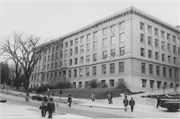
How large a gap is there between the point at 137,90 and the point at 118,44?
1124 cm

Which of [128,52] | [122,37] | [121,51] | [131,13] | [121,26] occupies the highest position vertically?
[131,13]

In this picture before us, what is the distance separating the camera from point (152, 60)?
147 feet

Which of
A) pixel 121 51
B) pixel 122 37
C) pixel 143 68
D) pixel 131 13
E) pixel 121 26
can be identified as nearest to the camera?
pixel 131 13

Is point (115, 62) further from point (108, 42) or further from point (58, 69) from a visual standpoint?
point (58, 69)

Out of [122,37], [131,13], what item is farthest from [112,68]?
[131,13]

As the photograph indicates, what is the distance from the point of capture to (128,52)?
41250 millimetres

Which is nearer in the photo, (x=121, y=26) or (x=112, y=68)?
(x=112, y=68)

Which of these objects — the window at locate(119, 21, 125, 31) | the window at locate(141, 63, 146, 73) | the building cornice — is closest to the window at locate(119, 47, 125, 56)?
the window at locate(119, 21, 125, 31)

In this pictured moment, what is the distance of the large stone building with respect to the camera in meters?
41.7

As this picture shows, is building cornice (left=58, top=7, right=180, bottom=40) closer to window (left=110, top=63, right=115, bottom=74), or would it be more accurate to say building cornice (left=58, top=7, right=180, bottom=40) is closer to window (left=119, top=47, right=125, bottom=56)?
window (left=119, top=47, right=125, bottom=56)

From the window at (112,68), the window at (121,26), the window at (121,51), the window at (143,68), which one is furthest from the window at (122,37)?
the window at (143,68)

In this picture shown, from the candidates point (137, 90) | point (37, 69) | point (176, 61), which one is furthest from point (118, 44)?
point (37, 69)

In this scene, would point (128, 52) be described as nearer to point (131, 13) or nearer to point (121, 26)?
point (121, 26)

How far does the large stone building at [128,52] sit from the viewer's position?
41656mm
